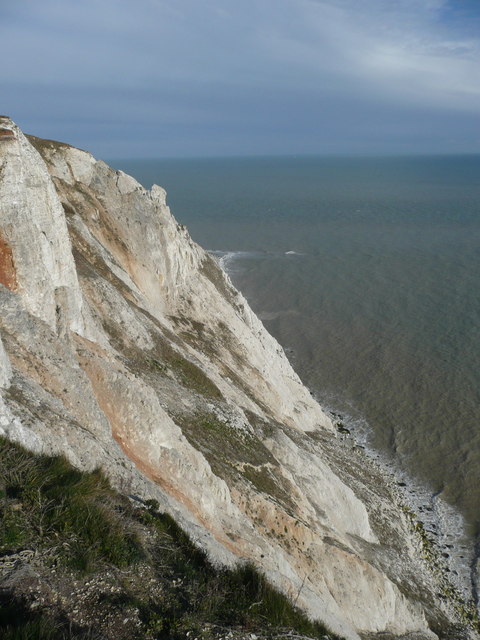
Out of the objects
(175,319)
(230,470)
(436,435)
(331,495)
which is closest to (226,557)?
(230,470)

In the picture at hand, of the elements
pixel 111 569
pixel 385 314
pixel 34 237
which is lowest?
pixel 385 314

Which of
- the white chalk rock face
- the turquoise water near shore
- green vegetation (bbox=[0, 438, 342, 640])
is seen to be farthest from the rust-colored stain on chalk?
the turquoise water near shore

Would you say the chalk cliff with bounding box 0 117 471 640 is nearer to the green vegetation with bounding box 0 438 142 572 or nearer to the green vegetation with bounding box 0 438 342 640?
the green vegetation with bounding box 0 438 342 640

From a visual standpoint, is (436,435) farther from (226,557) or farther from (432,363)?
(226,557)

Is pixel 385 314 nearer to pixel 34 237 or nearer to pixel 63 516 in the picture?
pixel 34 237

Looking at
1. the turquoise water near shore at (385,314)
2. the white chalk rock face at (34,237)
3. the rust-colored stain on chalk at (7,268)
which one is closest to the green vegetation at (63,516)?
the rust-colored stain on chalk at (7,268)

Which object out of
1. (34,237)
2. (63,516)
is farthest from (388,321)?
(63,516)
